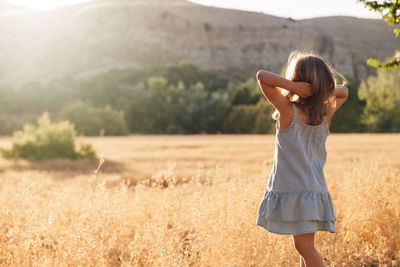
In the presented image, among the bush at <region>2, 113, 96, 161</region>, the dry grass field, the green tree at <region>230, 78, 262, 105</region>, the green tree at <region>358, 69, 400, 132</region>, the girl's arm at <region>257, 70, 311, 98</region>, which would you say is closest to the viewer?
the girl's arm at <region>257, 70, 311, 98</region>

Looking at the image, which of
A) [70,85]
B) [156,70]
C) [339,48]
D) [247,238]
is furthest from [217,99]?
[339,48]

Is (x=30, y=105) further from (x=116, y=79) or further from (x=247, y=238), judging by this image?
(x=247, y=238)

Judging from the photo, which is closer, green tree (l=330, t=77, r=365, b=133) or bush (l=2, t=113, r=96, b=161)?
bush (l=2, t=113, r=96, b=161)

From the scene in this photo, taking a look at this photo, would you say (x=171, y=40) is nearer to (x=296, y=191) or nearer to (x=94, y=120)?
(x=94, y=120)

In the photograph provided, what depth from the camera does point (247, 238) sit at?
4.22 meters

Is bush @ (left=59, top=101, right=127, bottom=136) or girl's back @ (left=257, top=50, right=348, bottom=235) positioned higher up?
girl's back @ (left=257, top=50, right=348, bottom=235)

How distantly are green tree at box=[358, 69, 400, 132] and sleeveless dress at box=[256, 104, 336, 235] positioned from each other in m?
48.2

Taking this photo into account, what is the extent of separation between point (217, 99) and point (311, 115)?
152ft

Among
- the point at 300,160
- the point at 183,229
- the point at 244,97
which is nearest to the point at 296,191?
the point at 300,160

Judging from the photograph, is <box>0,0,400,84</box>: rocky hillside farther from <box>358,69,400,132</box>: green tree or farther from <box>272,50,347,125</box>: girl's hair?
<box>272,50,347,125</box>: girl's hair

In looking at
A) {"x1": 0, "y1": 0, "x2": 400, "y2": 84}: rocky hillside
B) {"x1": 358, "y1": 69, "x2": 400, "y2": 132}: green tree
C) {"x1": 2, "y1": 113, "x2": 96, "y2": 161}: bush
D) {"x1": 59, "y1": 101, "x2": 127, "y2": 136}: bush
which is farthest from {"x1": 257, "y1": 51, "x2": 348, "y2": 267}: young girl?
{"x1": 0, "y1": 0, "x2": 400, "y2": 84}: rocky hillside

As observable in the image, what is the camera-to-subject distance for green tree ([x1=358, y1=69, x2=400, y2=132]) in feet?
158

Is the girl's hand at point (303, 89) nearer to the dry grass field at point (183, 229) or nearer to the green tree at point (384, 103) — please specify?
the dry grass field at point (183, 229)

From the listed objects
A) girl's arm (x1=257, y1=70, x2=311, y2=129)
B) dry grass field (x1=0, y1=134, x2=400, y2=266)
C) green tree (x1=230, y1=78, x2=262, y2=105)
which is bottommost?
green tree (x1=230, y1=78, x2=262, y2=105)
